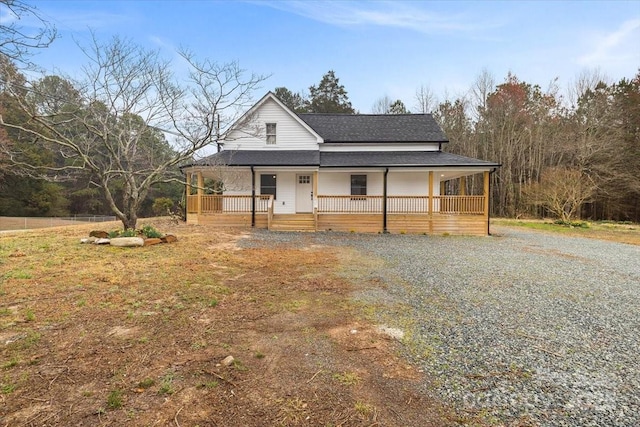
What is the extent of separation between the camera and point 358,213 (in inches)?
598

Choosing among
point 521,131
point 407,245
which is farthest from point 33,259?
point 521,131

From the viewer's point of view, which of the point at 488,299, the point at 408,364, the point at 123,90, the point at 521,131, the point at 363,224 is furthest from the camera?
the point at 521,131

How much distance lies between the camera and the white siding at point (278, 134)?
17.4 meters

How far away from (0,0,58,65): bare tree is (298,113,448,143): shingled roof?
1472 cm

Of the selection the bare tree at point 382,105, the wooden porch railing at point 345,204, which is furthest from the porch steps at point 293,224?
the bare tree at point 382,105

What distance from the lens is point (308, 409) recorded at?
2.32 m

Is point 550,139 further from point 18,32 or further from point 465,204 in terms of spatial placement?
point 18,32

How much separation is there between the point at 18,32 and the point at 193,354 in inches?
168

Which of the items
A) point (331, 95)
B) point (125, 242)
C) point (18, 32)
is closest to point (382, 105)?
point (331, 95)

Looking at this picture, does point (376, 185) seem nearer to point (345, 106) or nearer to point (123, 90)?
point (123, 90)

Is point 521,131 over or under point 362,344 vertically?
over

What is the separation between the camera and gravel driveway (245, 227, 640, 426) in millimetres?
2529

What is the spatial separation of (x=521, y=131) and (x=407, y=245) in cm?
2623

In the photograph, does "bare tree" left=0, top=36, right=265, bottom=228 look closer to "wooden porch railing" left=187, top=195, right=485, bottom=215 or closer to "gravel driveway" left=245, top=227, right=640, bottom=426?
"wooden porch railing" left=187, top=195, right=485, bottom=215
